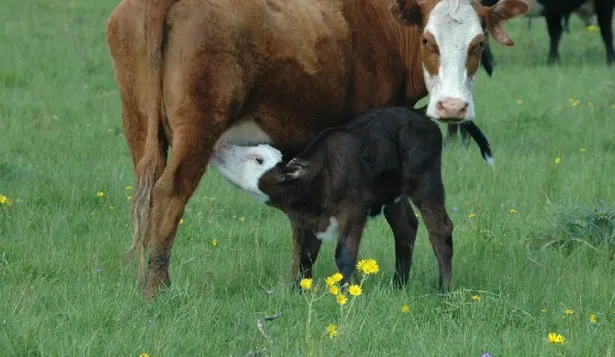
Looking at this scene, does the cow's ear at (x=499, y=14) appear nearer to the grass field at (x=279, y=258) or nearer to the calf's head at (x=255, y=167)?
the grass field at (x=279, y=258)

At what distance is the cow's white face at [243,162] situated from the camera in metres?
5.40

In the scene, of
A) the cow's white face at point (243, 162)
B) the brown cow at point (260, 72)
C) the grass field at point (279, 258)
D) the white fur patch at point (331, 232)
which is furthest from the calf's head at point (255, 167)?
the grass field at point (279, 258)

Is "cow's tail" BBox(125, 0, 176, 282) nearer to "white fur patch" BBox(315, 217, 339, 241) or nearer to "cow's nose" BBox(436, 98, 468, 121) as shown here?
"white fur patch" BBox(315, 217, 339, 241)

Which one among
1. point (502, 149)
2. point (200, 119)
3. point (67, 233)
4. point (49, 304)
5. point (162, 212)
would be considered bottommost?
point (502, 149)

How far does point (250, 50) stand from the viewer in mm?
5391

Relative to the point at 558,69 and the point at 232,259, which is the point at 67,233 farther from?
the point at 558,69

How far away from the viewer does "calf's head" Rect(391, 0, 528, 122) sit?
5.69 m

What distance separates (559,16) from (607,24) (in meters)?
0.90

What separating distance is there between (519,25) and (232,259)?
14.4m

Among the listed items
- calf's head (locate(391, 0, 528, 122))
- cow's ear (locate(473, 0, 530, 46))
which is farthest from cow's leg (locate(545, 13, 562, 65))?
calf's head (locate(391, 0, 528, 122))

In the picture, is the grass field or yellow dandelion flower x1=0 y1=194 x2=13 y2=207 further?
yellow dandelion flower x1=0 y1=194 x2=13 y2=207

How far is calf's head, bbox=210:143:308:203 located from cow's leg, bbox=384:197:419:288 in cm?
86

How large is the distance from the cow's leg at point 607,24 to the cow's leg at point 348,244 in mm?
11515

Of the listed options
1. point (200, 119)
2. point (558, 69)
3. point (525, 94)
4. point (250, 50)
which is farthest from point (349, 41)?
point (558, 69)
